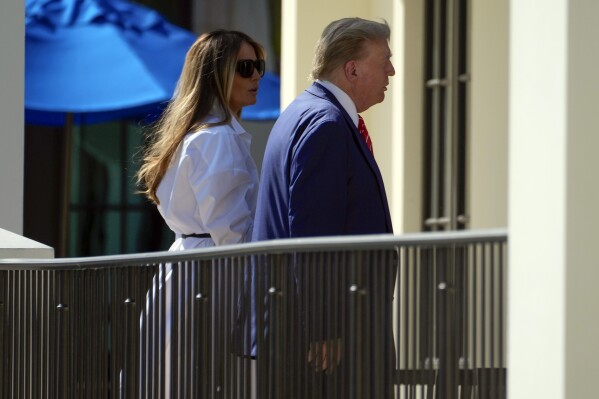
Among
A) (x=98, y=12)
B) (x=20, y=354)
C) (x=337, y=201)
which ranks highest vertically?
(x=98, y=12)

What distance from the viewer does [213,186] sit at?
6074 millimetres

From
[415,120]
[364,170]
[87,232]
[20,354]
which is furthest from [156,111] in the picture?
[364,170]

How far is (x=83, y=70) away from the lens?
12289mm

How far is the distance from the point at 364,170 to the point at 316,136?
22 centimetres

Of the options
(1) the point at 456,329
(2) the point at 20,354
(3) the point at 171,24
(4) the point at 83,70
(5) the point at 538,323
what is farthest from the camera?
(3) the point at 171,24

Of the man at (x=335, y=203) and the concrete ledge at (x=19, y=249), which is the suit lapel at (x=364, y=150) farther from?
the concrete ledge at (x=19, y=249)

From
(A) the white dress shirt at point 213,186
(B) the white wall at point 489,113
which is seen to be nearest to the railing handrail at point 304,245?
(A) the white dress shirt at point 213,186

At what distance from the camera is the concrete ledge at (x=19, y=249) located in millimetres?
7523

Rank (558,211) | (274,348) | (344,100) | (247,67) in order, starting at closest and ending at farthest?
(558,211) → (274,348) → (344,100) → (247,67)

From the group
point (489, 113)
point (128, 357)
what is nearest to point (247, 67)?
point (128, 357)

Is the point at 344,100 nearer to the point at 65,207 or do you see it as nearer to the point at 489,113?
the point at 489,113

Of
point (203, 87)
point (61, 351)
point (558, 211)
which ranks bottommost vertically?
point (61, 351)

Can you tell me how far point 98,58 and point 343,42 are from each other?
676 cm

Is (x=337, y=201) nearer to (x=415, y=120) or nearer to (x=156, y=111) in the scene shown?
(x=415, y=120)
